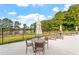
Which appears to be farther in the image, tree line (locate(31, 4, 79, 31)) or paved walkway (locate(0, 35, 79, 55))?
tree line (locate(31, 4, 79, 31))

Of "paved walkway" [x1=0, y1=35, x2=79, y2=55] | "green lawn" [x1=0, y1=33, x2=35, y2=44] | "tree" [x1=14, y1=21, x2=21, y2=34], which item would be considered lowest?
"paved walkway" [x1=0, y1=35, x2=79, y2=55]

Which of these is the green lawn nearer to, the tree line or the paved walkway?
the paved walkway

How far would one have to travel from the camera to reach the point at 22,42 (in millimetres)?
6621

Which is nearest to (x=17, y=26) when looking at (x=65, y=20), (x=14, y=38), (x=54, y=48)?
(x=14, y=38)

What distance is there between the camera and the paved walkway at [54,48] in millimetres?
6477

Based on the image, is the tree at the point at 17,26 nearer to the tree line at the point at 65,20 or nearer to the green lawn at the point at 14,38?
the green lawn at the point at 14,38

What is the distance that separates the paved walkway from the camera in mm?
6477

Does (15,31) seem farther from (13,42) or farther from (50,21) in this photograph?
(50,21)

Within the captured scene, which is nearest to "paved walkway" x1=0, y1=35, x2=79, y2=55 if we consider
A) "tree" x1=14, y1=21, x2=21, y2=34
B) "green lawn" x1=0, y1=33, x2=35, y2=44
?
"green lawn" x1=0, y1=33, x2=35, y2=44

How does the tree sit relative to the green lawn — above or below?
above

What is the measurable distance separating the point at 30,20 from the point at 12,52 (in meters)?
1.11

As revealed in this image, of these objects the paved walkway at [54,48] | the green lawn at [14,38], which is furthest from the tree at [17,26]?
the paved walkway at [54,48]
